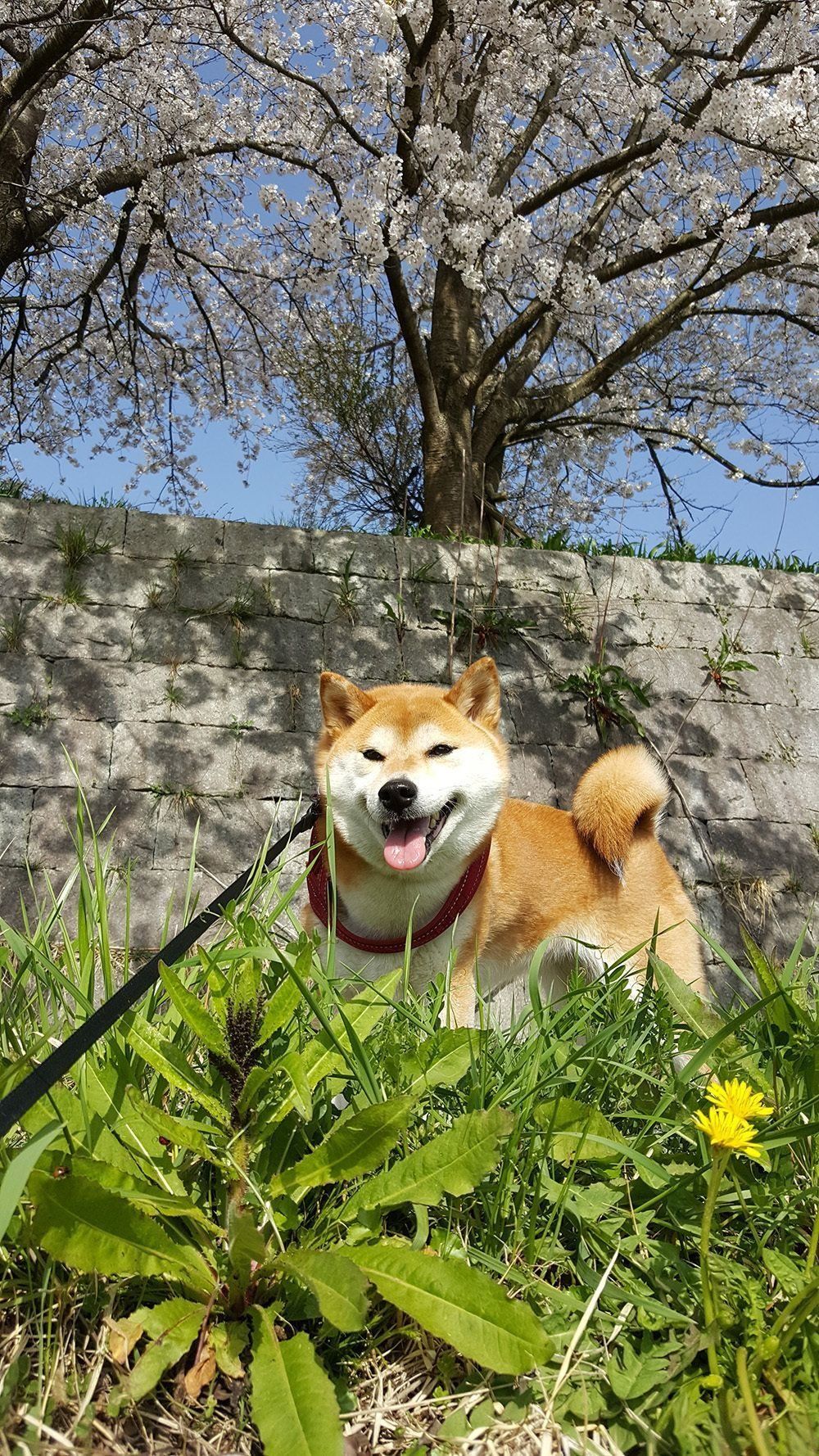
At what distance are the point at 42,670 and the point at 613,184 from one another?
717cm

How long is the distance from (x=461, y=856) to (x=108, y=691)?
2848mm

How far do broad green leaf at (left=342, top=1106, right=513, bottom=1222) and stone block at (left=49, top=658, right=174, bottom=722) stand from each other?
3.80 metres

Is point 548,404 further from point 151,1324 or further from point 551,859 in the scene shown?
point 151,1324

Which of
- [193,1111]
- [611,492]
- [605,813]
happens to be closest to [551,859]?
[605,813]

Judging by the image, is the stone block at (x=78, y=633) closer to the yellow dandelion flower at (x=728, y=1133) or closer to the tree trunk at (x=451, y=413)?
the tree trunk at (x=451, y=413)

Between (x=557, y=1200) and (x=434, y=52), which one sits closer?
(x=557, y=1200)

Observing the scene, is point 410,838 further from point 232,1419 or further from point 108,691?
point 108,691

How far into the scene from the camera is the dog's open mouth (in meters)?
2.25

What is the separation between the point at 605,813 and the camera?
123 inches

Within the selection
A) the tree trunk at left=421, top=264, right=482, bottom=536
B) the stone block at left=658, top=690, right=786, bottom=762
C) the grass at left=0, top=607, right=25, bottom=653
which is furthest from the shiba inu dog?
the tree trunk at left=421, top=264, right=482, bottom=536

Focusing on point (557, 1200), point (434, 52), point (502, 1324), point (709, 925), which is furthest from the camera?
point (434, 52)

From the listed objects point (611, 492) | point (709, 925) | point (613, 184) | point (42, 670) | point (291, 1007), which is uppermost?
point (613, 184)

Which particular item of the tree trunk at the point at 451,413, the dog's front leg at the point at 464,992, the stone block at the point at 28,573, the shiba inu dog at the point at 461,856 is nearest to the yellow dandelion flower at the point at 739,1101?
the shiba inu dog at the point at 461,856

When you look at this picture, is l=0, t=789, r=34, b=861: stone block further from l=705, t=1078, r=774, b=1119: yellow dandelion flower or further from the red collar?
l=705, t=1078, r=774, b=1119: yellow dandelion flower
